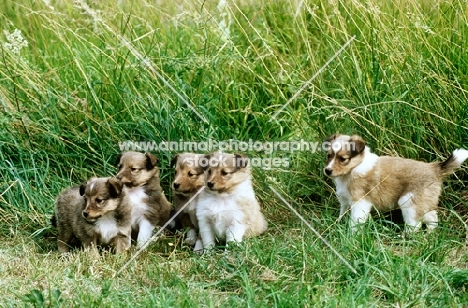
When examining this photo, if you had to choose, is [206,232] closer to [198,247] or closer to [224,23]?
[198,247]

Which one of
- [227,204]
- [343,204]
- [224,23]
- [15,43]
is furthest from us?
→ [224,23]

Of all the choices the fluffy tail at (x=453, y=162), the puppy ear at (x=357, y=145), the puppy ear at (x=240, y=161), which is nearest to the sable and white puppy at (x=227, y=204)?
the puppy ear at (x=240, y=161)

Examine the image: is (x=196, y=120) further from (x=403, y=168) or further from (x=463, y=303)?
(x=463, y=303)

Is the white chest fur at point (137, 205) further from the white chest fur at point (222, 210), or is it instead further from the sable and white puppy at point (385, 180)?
the sable and white puppy at point (385, 180)

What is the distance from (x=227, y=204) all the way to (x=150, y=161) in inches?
33.4

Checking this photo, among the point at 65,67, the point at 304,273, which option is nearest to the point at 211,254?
the point at 304,273

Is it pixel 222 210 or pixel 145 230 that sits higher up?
pixel 222 210

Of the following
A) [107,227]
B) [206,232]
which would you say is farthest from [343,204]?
[107,227]

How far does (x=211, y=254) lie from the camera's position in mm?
6773

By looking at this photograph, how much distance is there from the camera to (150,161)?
7.45m

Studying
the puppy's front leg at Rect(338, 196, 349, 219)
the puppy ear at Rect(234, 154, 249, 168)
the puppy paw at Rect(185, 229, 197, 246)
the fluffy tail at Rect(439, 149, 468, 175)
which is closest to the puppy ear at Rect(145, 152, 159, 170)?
the puppy paw at Rect(185, 229, 197, 246)

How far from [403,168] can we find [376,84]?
94 cm

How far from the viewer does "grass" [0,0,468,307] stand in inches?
236

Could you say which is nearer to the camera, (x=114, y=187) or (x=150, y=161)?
(x=114, y=187)
